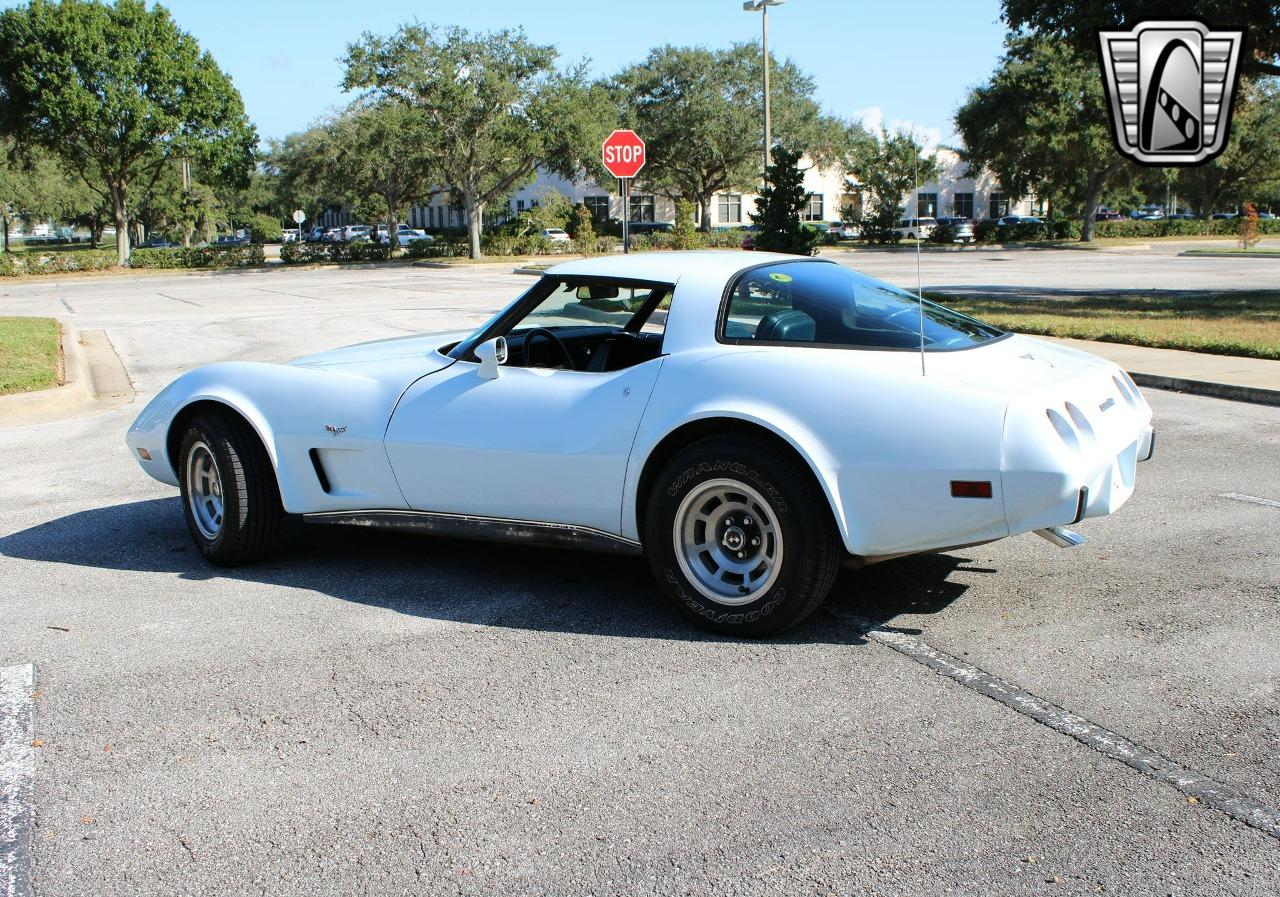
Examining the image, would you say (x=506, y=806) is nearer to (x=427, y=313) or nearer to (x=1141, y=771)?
(x=1141, y=771)

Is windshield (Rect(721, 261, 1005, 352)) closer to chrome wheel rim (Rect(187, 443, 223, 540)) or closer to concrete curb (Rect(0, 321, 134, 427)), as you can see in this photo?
chrome wheel rim (Rect(187, 443, 223, 540))

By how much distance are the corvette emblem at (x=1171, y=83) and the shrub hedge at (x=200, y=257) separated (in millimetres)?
39013

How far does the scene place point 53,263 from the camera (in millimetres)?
46062

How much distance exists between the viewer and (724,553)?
15.2 ft

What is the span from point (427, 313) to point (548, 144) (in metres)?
29.2

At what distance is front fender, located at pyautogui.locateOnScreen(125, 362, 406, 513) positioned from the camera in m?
5.34

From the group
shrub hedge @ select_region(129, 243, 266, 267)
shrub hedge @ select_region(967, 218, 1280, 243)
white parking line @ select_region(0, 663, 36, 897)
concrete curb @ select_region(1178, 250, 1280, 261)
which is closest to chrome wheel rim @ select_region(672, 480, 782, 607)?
white parking line @ select_region(0, 663, 36, 897)

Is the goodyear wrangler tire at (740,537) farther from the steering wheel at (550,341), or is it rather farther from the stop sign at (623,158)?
the stop sign at (623,158)

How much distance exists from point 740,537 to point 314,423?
6.85 feet

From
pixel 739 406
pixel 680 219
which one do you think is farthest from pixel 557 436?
pixel 680 219

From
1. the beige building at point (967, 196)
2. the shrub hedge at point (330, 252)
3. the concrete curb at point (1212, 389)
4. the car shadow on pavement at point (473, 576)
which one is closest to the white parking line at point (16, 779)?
the car shadow on pavement at point (473, 576)

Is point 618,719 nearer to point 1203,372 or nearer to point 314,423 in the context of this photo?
point 314,423

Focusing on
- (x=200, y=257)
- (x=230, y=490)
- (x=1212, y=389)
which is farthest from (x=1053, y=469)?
(x=200, y=257)

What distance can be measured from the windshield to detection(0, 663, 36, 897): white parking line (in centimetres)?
282
